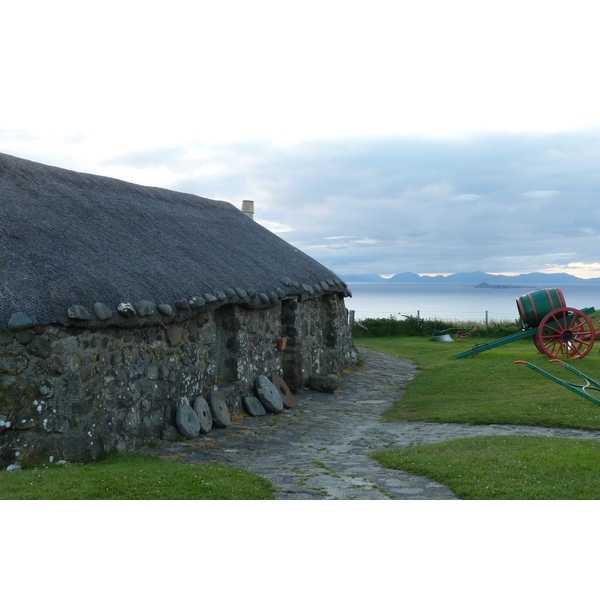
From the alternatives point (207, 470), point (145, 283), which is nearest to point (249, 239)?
point (145, 283)

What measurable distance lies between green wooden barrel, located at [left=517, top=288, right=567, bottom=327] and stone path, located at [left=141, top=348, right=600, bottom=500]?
18.9ft

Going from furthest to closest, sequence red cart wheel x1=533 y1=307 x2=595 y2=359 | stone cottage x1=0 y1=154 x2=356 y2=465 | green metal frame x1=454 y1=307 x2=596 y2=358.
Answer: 1. green metal frame x1=454 y1=307 x2=596 y2=358
2. red cart wheel x1=533 y1=307 x2=595 y2=359
3. stone cottage x1=0 y1=154 x2=356 y2=465

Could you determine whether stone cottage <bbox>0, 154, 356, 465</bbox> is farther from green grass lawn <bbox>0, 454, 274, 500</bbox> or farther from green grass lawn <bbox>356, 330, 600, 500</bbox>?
green grass lawn <bbox>356, 330, 600, 500</bbox>

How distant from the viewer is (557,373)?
14.9 metres

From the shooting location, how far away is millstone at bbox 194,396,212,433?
392 inches

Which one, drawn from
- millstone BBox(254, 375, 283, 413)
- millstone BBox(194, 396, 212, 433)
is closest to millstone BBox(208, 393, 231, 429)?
millstone BBox(194, 396, 212, 433)

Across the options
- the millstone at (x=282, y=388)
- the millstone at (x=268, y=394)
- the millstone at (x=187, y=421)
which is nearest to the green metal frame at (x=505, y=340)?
the millstone at (x=282, y=388)

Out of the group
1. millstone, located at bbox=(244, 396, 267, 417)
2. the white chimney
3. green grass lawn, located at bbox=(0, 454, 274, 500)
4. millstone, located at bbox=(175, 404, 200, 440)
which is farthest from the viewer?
the white chimney

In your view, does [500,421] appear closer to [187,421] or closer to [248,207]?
[187,421]

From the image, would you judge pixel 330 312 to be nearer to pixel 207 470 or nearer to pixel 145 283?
pixel 145 283

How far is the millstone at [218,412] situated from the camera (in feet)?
34.1

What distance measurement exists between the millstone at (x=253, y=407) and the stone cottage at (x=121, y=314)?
0.18 metres

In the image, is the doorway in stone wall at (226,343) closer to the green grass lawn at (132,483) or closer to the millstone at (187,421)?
the millstone at (187,421)

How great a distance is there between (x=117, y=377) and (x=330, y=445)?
3.34m
